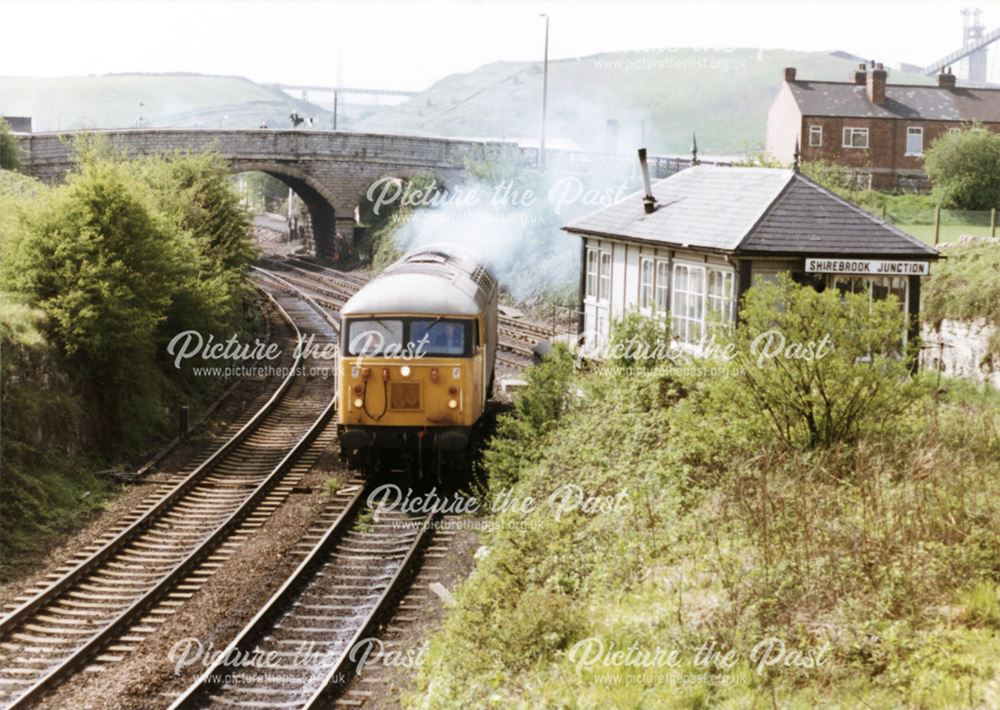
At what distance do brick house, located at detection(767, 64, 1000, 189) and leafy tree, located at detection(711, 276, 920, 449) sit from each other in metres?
35.8

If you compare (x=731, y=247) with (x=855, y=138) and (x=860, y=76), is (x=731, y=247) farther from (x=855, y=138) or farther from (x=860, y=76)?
(x=860, y=76)

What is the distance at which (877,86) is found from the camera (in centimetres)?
4919

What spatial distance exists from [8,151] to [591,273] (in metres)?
27.1

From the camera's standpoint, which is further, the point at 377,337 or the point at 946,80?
the point at 946,80

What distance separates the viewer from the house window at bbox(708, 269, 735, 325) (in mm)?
16672

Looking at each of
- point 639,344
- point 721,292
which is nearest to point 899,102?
point 721,292

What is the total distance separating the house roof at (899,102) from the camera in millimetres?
48569

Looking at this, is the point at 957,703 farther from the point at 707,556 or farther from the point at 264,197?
the point at 264,197

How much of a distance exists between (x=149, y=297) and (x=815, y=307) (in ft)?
40.8

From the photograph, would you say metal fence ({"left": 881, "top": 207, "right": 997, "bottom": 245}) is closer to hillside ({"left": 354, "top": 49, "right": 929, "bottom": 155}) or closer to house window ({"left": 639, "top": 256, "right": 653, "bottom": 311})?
house window ({"left": 639, "top": 256, "right": 653, "bottom": 311})

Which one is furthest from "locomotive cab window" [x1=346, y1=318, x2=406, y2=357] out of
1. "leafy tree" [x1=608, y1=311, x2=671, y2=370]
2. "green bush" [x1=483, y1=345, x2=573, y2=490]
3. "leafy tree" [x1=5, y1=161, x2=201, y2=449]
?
"leafy tree" [x1=5, y1=161, x2=201, y2=449]

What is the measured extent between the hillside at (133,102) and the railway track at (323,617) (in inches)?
5090

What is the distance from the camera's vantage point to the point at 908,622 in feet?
29.6

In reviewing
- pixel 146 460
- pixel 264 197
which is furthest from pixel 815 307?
pixel 264 197
